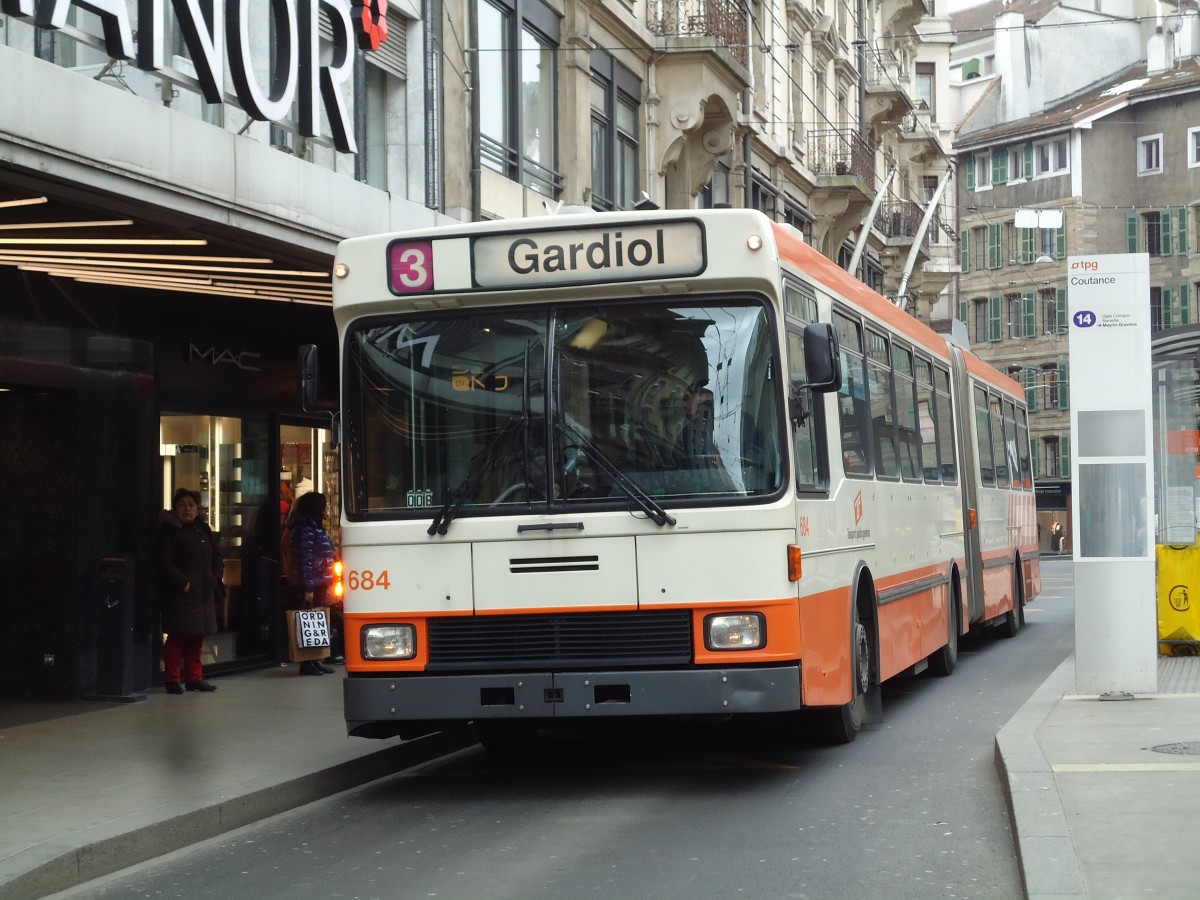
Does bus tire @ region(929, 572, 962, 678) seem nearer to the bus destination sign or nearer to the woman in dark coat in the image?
the woman in dark coat

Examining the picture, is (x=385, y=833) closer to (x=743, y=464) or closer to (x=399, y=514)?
(x=399, y=514)

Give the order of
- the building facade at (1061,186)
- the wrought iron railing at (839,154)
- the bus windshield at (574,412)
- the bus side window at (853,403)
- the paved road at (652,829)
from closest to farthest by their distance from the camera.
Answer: the paved road at (652,829), the bus windshield at (574,412), the bus side window at (853,403), the wrought iron railing at (839,154), the building facade at (1061,186)

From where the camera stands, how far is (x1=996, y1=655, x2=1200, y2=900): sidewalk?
641 cm

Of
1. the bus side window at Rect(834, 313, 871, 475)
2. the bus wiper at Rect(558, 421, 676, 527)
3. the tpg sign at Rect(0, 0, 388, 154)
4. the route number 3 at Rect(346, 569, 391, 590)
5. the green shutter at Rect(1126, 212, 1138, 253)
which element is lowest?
the route number 3 at Rect(346, 569, 391, 590)

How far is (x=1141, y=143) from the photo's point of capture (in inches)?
2625

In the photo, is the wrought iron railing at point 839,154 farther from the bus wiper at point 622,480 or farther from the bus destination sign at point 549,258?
the bus wiper at point 622,480

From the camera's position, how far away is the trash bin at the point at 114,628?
45.1 feet

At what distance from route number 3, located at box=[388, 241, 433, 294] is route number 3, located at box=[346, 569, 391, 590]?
4.92 feet

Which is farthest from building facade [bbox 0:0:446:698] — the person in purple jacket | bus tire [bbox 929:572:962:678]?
bus tire [bbox 929:572:962:678]

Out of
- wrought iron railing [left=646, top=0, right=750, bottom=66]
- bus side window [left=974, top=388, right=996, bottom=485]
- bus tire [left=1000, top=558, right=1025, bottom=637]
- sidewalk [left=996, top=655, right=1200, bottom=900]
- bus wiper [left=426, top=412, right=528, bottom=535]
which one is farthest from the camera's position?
wrought iron railing [left=646, top=0, right=750, bottom=66]

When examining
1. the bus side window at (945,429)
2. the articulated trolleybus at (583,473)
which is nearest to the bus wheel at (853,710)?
the articulated trolleybus at (583,473)

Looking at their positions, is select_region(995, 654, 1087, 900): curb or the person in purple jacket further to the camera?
the person in purple jacket

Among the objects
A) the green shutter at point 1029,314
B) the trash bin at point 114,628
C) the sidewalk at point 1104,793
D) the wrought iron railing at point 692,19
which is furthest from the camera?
the green shutter at point 1029,314

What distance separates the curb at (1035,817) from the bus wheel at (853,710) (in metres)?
0.91
